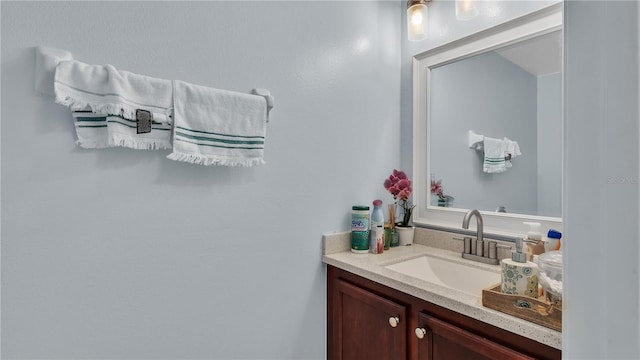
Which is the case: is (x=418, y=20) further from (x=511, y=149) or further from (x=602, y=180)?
(x=602, y=180)

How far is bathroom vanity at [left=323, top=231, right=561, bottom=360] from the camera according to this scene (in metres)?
0.83

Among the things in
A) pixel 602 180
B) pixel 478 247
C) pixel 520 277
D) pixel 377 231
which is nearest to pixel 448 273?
pixel 478 247

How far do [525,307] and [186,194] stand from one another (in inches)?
42.0

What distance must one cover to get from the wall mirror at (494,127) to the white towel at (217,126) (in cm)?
92

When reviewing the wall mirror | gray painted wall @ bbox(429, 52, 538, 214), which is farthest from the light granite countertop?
gray painted wall @ bbox(429, 52, 538, 214)

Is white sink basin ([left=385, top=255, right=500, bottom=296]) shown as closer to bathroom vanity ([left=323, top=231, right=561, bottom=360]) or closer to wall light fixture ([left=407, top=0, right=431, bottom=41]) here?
bathroom vanity ([left=323, top=231, right=561, bottom=360])

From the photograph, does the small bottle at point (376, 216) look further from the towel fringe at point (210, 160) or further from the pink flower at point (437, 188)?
the towel fringe at point (210, 160)

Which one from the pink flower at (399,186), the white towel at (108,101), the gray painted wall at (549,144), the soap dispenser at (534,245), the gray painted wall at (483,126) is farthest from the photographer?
the pink flower at (399,186)

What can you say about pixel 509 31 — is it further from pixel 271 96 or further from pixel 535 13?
pixel 271 96

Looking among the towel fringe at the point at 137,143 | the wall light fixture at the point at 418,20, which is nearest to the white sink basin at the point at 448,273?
the towel fringe at the point at 137,143

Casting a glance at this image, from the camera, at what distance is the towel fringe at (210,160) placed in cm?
103

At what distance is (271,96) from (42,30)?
69 centimetres

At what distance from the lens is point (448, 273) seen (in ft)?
4.52

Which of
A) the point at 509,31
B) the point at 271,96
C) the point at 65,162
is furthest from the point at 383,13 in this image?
the point at 65,162
